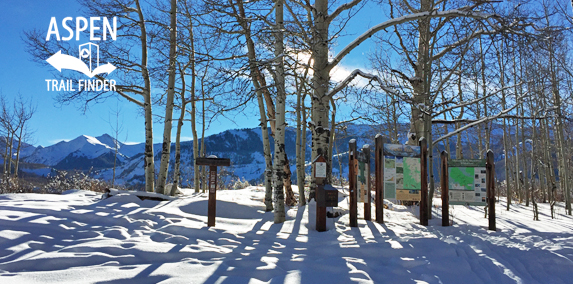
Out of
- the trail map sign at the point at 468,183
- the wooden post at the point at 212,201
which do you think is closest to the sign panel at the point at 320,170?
the wooden post at the point at 212,201

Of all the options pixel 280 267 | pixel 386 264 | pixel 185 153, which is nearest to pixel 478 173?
pixel 386 264

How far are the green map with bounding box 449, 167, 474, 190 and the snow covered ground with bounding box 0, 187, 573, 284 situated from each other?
1.04 metres

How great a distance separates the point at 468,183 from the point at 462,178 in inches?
6.6

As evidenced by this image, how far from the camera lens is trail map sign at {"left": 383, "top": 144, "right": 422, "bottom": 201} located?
24.6ft

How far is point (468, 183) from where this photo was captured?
303 inches

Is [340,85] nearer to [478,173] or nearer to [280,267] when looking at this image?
[478,173]

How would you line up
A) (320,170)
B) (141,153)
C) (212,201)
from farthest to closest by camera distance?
1. (141,153)
2. (212,201)
3. (320,170)

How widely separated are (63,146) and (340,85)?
584 ft

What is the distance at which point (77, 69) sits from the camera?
1105cm

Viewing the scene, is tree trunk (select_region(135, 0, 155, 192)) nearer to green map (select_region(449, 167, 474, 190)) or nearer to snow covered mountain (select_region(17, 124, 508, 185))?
green map (select_region(449, 167, 474, 190))

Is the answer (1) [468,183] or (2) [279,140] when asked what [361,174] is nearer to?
(2) [279,140]

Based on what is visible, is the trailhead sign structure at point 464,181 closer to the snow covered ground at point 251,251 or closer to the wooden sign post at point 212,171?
the snow covered ground at point 251,251

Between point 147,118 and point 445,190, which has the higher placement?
point 147,118

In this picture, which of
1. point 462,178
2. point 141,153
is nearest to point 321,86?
point 462,178
